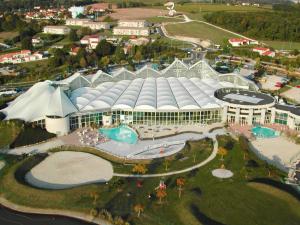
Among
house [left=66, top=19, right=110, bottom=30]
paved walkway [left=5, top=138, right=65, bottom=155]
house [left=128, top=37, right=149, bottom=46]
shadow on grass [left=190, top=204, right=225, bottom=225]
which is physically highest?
house [left=66, top=19, right=110, bottom=30]

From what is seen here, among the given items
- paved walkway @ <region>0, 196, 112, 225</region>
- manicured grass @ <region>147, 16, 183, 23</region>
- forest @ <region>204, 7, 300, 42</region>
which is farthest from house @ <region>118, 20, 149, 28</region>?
paved walkway @ <region>0, 196, 112, 225</region>

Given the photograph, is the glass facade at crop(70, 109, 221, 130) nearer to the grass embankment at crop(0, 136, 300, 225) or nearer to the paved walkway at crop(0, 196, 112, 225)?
the grass embankment at crop(0, 136, 300, 225)

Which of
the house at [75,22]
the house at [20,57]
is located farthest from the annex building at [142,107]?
the house at [75,22]

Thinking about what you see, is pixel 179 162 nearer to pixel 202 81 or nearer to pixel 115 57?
pixel 202 81

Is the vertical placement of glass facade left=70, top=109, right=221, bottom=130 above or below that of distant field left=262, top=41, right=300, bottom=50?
below

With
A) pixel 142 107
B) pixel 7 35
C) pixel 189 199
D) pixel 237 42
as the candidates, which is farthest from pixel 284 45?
pixel 189 199

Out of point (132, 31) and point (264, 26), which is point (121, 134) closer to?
point (132, 31)

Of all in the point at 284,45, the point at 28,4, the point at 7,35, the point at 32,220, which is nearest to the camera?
the point at 32,220

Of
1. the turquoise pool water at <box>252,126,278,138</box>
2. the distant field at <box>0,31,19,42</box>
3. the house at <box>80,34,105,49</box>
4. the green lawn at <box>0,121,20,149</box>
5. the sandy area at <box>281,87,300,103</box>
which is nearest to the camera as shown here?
the green lawn at <box>0,121,20,149</box>
